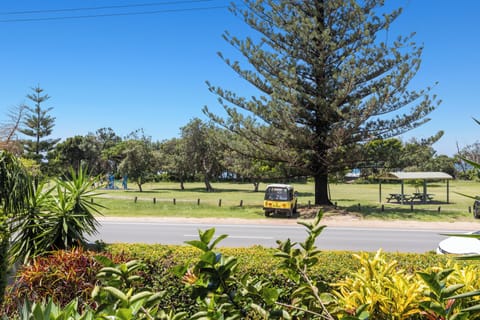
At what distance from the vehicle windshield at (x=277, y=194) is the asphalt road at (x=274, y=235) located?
2033mm

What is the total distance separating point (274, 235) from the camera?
599 inches

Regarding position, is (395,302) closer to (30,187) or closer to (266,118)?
(30,187)

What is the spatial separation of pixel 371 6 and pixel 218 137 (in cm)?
1062

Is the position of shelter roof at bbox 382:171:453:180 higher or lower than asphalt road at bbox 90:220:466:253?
higher

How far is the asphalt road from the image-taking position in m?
13.4

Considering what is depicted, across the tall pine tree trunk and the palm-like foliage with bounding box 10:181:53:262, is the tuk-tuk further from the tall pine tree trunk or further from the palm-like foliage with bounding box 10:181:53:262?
the palm-like foliage with bounding box 10:181:53:262

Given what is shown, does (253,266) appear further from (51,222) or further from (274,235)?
(274,235)

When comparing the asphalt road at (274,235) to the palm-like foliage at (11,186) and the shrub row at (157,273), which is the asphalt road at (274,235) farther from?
the shrub row at (157,273)

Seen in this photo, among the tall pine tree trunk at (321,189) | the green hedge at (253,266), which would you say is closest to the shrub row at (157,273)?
the green hedge at (253,266)

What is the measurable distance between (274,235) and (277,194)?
4456mm

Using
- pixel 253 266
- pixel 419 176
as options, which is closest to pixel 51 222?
pixel 253 266

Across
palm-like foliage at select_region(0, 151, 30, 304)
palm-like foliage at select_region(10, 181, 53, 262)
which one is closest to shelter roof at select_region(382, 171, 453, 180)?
palm-like foliage at select_region(10, 181, 53, 262)

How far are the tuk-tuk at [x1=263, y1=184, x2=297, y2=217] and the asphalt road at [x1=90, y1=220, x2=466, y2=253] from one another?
1.71 metres

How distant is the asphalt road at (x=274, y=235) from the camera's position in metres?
13.4
